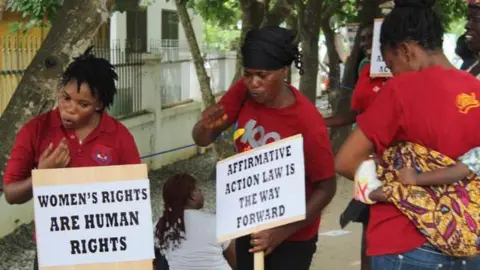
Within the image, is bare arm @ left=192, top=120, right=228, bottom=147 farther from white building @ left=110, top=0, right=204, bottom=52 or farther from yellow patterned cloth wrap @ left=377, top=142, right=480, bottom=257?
white building @ left=110, top=0, right=204, bottom=52

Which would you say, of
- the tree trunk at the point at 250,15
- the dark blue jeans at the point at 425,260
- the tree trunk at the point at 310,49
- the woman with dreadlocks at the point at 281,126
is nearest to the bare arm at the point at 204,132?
the woman with dreadlocks at the point at 281,126

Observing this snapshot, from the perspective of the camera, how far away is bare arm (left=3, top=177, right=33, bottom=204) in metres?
3.06

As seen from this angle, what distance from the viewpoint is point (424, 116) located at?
2.51 meters

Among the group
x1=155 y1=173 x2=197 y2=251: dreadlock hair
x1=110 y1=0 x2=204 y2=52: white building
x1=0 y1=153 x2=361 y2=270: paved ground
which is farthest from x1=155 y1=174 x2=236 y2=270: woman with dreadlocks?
x1=110 y1=0 x2=204 y2=52: white building

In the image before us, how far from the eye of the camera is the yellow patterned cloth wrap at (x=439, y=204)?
2516 millimetres

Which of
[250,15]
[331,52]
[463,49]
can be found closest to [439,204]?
[463,49]

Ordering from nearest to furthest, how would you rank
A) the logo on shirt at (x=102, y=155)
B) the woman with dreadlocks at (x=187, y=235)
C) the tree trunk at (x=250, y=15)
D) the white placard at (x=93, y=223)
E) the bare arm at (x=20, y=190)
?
the white placard at (x=93, y=223) → the bare arm at (x=20, y=190) → the logo on shirt at (x=102, y=155) → the woman with dreadlocks at (x=187, y=235) → the tree trunk at (x=250, y=15)

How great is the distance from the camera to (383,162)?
266 centimetres

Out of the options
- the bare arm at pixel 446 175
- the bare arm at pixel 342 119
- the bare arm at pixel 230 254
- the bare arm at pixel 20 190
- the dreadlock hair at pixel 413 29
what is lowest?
the bare arm at pixel 230 254

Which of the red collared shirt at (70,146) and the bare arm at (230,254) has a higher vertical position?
the red collared shirt at (70,146)

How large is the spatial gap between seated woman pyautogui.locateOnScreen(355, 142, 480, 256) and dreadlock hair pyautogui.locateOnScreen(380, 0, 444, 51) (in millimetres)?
365

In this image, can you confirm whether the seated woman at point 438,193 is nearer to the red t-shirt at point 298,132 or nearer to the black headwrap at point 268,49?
the red t-shirt at point 298,132

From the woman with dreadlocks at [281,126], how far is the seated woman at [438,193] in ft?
1.99

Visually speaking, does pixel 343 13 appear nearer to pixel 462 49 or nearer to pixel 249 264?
pixel 462 49
